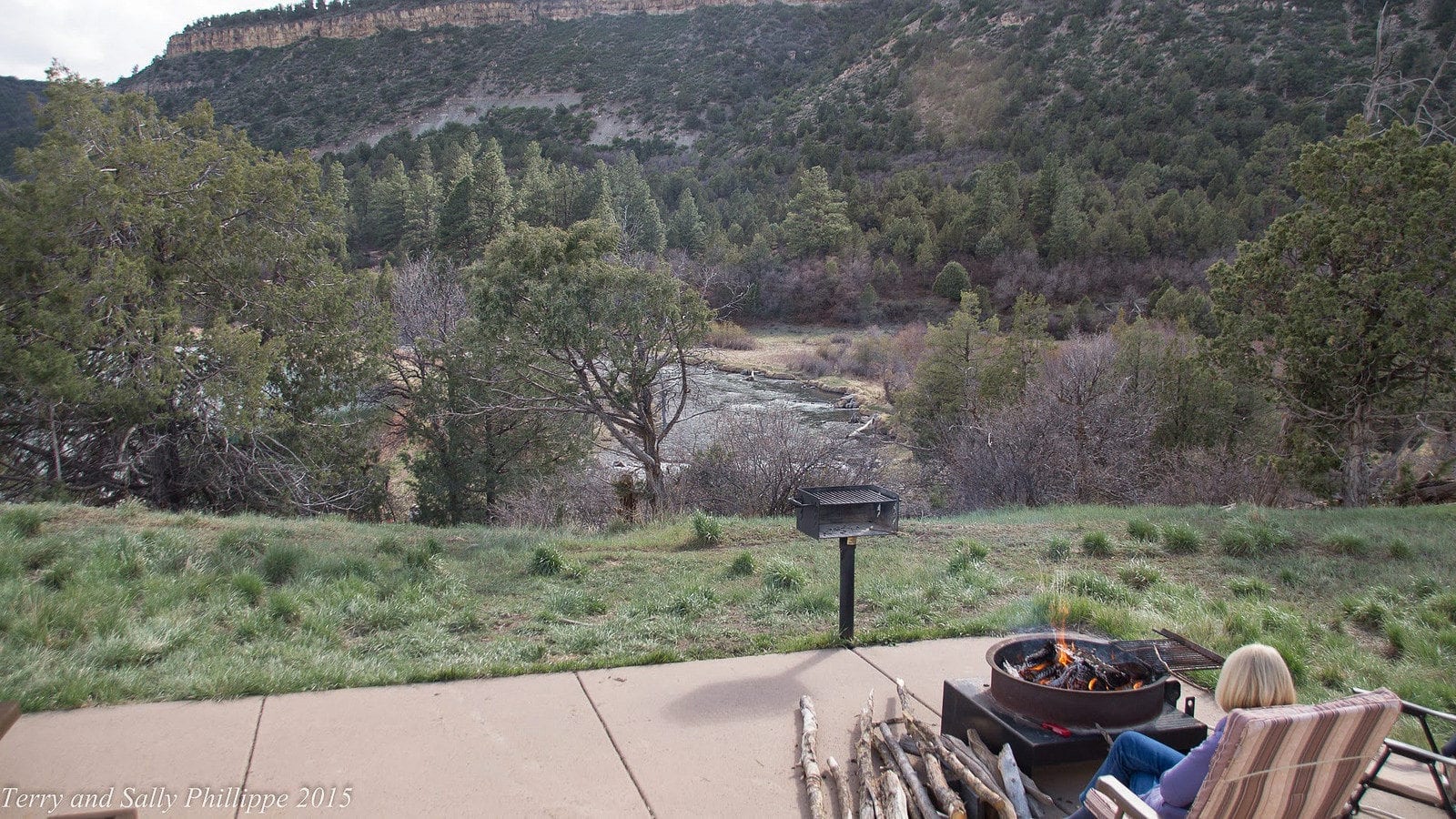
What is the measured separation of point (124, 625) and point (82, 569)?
100 centimetres

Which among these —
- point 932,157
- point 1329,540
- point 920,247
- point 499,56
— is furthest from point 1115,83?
point 499,56

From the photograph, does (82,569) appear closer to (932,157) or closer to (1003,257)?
(1003,257)

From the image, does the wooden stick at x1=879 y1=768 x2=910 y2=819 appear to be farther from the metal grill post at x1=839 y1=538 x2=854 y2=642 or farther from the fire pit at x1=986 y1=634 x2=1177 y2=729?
the metal grill post at x1=839 y1=538 x2=854 y2=642

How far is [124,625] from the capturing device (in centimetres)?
528

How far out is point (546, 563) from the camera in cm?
816

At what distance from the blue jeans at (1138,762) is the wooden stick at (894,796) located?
67cm

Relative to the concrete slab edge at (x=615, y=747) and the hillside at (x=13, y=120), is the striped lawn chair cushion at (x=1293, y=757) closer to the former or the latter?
the concrete slab edge at (x=615, y=747)

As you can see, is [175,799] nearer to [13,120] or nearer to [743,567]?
[743,567]

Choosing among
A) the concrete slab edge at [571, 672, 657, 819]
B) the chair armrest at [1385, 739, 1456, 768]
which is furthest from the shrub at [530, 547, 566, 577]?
the chair armrest at [1385, 739, 1456, 768]

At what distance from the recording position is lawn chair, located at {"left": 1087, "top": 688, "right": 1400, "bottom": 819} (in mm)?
2699

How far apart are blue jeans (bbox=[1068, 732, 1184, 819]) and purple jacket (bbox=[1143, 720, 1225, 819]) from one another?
31cm

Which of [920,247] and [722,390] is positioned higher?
[920,247]

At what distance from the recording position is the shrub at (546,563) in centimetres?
812

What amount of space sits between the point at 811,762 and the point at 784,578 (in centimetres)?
340
